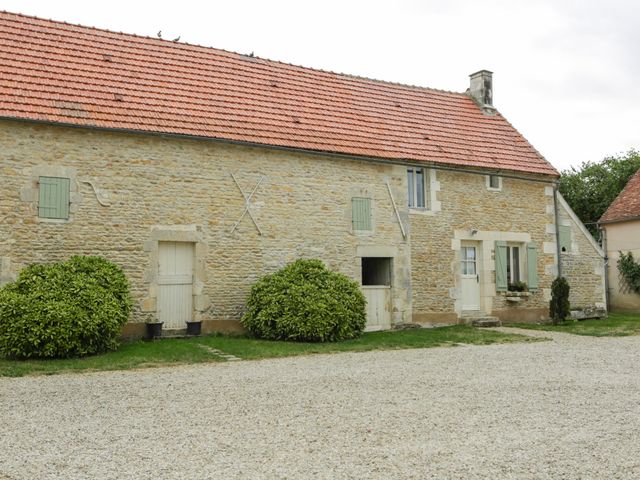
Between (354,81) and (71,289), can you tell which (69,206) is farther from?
(354,81)

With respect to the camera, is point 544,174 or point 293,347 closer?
point 293,347

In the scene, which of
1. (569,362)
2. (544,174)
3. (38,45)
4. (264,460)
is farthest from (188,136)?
(544,174)

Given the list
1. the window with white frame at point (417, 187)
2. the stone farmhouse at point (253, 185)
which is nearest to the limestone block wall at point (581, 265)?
the stone farmhouse at point (253, 185)

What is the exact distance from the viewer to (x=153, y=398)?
637 centimetres

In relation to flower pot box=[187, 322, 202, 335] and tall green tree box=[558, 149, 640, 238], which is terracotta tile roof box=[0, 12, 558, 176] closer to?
flower pot box=[187, 322, 202, 335]

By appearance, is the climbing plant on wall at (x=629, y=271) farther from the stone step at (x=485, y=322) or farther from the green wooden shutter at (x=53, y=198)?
the green wooden shutter at (x=53, y=198)

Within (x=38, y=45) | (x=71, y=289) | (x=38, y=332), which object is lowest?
(x=38, y=332)

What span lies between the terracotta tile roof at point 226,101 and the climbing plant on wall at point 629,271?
667 cm

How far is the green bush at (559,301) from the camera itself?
15.2 metres

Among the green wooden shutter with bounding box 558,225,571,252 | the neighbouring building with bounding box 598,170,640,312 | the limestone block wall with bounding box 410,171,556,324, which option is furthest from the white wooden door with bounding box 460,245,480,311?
the neighbouring building with bounding box 598,170,640,312

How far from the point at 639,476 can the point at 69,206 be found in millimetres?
9829

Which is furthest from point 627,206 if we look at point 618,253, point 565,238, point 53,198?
point 53,198

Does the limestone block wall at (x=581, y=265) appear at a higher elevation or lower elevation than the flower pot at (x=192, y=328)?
higher

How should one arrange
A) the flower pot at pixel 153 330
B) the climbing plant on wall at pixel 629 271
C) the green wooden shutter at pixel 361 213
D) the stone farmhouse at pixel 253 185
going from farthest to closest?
the climbing plant on wall at pixel 629 271
the green wooden shutter at pixel 361 213
the flower pot at pixel 153 330
the stone farmhouse at pixel 253 185
